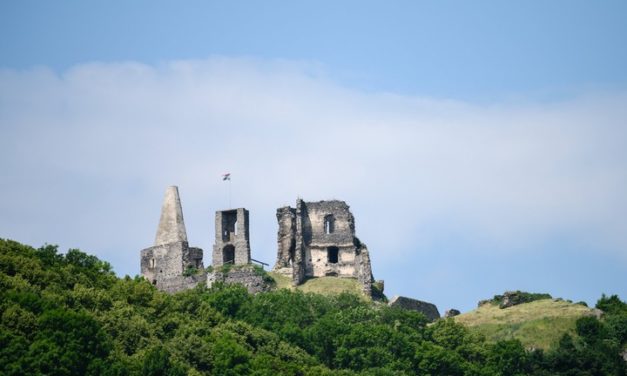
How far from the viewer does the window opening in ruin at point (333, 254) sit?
113125 mm

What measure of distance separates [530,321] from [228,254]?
53.3 feet

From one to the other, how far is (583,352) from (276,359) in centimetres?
1515

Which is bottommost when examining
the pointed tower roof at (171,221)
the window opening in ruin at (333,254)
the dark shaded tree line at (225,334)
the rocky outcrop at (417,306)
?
the dark shaded tree line at (225,334)

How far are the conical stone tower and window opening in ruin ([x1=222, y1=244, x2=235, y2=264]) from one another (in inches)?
50.5

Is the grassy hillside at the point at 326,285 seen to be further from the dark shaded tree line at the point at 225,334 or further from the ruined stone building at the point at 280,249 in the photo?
the dark shaded tree line at the point at 225,334

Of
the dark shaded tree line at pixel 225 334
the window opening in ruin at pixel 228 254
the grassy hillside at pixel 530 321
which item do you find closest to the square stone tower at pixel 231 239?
the window opening in ruin at pixel 228 254

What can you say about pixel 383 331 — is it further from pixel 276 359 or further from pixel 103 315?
pixel 103 315

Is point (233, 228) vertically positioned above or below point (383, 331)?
above

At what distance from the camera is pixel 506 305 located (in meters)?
112

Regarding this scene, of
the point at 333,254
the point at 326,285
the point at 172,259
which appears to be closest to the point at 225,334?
the point at 326,285

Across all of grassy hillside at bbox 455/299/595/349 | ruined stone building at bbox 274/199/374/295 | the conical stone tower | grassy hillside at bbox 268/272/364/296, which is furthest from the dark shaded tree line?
ruined stone building at bbox 274/199/374/295

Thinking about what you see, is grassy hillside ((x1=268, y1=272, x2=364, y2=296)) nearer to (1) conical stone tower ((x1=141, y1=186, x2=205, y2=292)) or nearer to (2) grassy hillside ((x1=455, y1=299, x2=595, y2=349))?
(1) conical stone tower ((x1=141, y1=186, x2=205, y2=292))

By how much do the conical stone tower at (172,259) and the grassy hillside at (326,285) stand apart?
13.5 feet

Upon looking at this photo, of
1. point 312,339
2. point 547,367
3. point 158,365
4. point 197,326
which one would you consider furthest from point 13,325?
point 547,367
